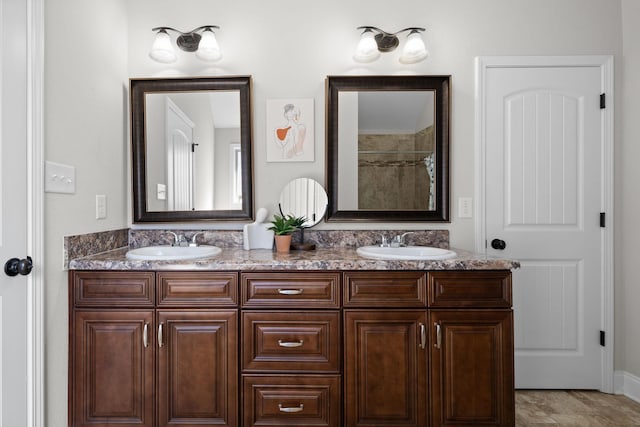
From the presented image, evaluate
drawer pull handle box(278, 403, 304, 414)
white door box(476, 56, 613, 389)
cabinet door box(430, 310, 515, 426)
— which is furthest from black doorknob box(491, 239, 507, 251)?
drawer pull handle box(278, 403, 304, 414)

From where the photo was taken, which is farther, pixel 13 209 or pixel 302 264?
pixel 302 264

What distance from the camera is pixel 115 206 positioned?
81.4 inches

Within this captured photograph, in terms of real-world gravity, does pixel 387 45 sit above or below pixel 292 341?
above

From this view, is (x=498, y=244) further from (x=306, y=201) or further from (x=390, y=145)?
(x=306, y=201)

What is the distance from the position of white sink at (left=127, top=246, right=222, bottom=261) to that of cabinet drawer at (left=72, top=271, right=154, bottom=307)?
0.31 ft

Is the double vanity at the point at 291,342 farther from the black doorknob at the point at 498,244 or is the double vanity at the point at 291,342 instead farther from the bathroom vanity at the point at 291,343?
the black doorknob at the point at 498,244

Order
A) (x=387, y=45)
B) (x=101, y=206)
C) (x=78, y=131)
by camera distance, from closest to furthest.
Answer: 1. (x=78, y=131)
2. (x=101, y=206)
3. (x=387, y=45)

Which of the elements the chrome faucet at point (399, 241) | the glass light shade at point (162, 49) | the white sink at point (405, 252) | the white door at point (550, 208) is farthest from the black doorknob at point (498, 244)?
the glass light shade at point (162, 49)

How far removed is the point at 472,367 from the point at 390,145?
1262 millimetres

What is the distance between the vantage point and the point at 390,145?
7.13 feet

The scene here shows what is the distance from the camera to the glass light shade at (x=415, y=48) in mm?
2084

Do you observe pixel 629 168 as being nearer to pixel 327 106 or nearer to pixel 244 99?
pixel 327 106

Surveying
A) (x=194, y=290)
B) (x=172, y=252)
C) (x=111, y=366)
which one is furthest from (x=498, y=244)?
(x=111, y=366)

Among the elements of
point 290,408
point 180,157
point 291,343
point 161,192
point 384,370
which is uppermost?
point 180,157
